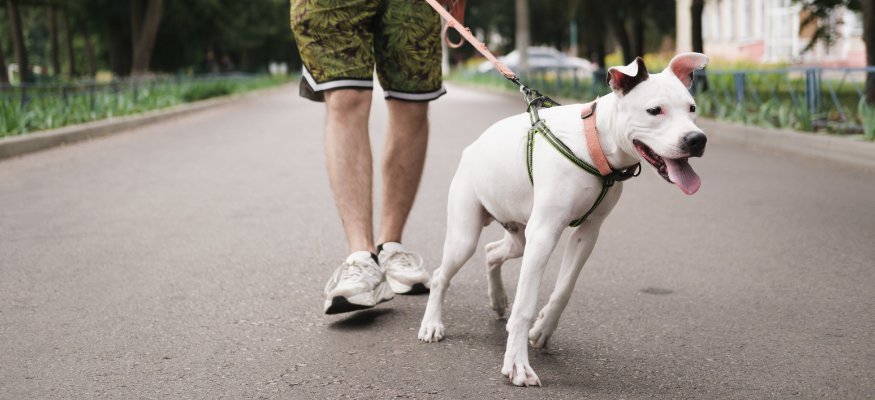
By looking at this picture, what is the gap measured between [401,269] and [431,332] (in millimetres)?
707

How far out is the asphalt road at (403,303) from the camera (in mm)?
3363

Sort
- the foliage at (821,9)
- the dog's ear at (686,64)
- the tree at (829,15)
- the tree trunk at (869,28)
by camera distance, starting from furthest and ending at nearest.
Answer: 1. the foliage at (821,9)
2. the tree at (829,15)
3. the tree trunk at (869,28)
4. the dog's ear at (686,64)

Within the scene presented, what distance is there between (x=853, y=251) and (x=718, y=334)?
2175 mm

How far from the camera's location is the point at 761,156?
37.3 feet

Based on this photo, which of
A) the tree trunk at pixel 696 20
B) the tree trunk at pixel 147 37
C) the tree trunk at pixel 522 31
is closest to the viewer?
the tree trunk at pixel 696 20

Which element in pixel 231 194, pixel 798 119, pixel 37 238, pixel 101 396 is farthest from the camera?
pixel 798 119

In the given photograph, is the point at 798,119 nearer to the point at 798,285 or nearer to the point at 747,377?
the point at 798,285

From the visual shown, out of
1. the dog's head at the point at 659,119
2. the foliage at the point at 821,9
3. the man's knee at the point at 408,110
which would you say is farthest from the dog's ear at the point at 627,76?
the foliage at the point at 821,9

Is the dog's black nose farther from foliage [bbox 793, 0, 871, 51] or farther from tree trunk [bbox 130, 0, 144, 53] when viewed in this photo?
tree trunk [bbox 130, 0, 144, 53]

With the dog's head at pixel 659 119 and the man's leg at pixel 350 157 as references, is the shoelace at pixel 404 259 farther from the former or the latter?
the dog's head at pixel 659 119

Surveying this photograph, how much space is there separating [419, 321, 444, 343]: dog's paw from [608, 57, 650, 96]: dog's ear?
1156 mm

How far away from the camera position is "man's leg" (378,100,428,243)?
455 cm

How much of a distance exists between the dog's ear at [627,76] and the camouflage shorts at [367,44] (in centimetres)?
146

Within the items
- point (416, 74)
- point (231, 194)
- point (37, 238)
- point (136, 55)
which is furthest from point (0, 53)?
point (416, 74)
